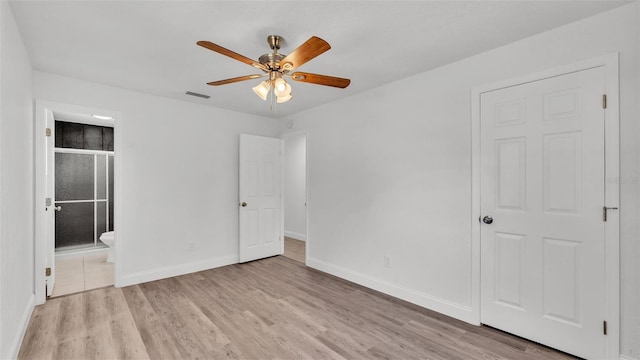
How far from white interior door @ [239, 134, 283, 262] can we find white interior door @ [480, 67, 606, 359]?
322cm

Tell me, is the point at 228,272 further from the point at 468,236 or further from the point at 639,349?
the point at 639,349

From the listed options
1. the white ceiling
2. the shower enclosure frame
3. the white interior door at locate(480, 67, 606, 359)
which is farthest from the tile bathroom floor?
the white interior door at locate(480, 67, 606, 359)

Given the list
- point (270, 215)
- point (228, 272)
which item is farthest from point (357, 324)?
point (270, 215)

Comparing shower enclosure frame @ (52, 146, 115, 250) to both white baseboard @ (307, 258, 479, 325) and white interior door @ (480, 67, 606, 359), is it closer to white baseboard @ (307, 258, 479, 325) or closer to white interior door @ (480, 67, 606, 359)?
white baseboard @ (307, 258, 479, 325)

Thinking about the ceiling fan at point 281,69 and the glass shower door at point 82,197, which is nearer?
A: the ceiling fan at point 281,69

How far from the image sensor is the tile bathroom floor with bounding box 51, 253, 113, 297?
136 inches

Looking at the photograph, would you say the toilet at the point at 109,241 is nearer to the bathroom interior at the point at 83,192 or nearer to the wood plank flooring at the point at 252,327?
the bathroom interior at the point at 83,192

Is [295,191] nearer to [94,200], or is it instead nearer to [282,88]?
[94,200]

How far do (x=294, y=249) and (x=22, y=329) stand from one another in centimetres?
367

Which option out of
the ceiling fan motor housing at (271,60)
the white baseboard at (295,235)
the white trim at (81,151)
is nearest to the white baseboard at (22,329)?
the ceiling fan motor housing at (271,60)

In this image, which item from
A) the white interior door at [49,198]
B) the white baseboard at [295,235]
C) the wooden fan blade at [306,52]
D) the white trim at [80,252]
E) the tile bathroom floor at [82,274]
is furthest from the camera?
the white baseboard at [295,235]

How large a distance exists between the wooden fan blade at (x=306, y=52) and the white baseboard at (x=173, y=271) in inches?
127

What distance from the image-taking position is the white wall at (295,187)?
6.48m

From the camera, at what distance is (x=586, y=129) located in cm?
207
